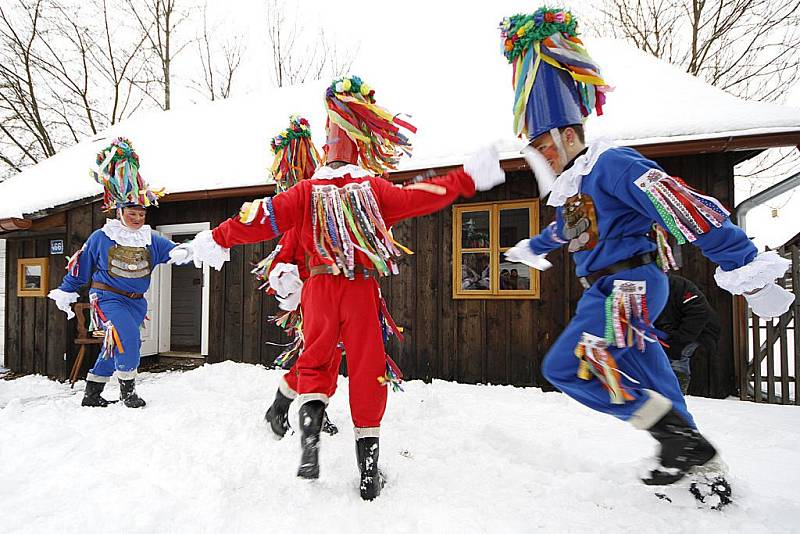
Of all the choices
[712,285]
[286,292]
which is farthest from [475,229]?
[286,292]

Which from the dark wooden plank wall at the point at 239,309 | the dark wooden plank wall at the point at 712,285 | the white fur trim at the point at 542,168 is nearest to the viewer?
the white fur trim at the point at 542,168

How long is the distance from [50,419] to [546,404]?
3625 millimetres

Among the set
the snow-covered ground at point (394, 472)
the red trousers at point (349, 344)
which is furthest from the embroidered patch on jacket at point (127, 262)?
the red trousers at point (349, 344)

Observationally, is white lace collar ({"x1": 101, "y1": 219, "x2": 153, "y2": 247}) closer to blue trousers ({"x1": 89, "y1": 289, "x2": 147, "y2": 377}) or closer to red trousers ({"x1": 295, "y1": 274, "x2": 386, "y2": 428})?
blue trousers ({"x1": 89, "y1": 289, "x2": 147, "y2": 377})

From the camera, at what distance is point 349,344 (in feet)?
6.68

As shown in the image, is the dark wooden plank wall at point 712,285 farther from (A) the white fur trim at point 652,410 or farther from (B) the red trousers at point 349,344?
(B) the red trousers at point 349,344

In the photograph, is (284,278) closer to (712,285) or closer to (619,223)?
(619,223)

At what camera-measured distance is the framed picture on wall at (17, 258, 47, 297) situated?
6.25 meters

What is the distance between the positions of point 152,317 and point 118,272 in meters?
3.18

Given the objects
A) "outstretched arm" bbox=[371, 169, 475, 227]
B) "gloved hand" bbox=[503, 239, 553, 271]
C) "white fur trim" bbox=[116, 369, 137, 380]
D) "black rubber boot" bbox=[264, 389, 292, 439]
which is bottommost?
"white fur trim" bbox=[116, 369, 137, 380]

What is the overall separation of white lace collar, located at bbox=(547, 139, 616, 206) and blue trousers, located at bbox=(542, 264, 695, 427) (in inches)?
14.3

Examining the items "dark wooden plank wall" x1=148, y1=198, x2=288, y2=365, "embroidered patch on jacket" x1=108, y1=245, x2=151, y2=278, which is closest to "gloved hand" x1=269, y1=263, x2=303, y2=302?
"embroidered patch on jacket" x1=108, y1=245, x2=151, y2=278

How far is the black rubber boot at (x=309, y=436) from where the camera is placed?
199 cm

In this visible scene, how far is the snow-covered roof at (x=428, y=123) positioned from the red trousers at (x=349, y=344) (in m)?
2.43
